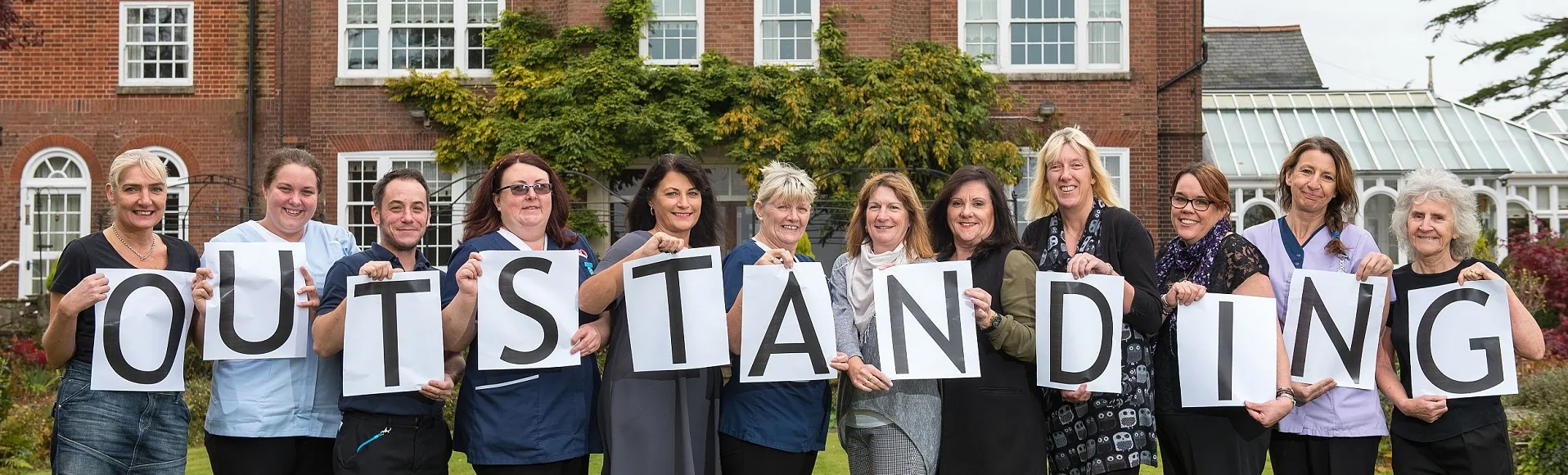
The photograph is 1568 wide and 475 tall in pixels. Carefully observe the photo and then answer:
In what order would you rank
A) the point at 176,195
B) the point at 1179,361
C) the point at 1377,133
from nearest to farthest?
the point at 1179,361 → the point at 176,195 → the point at 1377,133

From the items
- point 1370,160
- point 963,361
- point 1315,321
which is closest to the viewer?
point 963,361

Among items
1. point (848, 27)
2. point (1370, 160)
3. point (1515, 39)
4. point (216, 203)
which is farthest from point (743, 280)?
point (1515, 39)

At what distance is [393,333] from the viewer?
424 centimetres

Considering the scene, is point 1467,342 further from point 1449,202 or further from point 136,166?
point 136,166

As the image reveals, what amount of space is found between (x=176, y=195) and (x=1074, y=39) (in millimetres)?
14634

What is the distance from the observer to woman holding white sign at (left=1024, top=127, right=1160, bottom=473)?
14.4 ft

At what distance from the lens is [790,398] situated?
4.38m

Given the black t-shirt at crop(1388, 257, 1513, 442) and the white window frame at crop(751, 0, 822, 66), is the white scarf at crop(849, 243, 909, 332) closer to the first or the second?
the black t-shirt at crop(1388, 257, 1513, 442)

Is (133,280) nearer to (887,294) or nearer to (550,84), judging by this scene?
(887,294)

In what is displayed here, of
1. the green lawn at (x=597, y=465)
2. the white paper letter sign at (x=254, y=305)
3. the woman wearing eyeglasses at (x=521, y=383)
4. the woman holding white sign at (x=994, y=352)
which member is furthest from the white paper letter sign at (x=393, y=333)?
the green lawn at (x=597, y=465)

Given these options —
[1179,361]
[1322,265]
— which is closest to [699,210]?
[1179,361]

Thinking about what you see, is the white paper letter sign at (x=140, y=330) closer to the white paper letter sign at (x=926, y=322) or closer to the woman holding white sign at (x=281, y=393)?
the woman holding white sign at (x=281, y=393)

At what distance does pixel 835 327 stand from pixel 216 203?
17.0 meters

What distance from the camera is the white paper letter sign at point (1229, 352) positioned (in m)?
4.46
